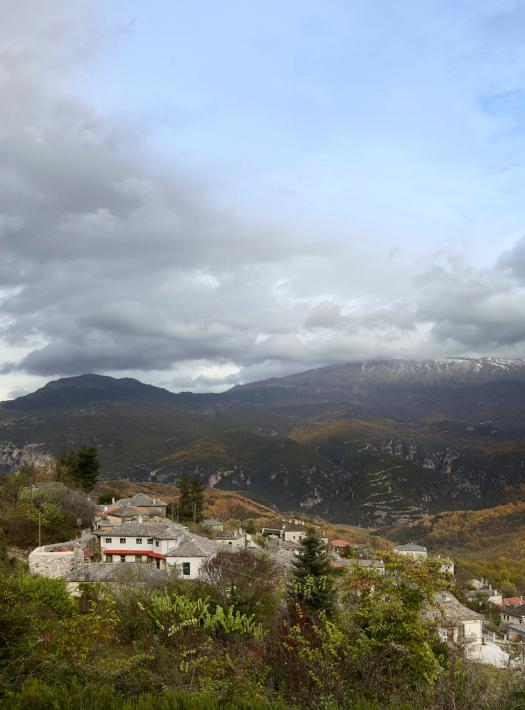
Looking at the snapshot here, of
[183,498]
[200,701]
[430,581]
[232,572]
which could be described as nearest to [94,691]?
[200,701]

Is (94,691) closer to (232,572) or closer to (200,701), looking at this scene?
(200,701)

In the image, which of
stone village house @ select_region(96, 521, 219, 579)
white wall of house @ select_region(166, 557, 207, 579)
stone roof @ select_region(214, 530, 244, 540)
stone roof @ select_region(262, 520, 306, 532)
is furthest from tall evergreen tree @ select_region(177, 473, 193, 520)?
white wall of house @ select_region(166, 557, 207, 579)

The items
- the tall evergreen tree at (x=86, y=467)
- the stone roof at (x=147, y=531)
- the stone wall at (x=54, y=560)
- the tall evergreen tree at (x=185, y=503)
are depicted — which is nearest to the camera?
the stone wall at (x=54, y=560)

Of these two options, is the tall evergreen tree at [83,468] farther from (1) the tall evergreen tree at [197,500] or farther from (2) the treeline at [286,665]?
(2) the treeline at [286,665]

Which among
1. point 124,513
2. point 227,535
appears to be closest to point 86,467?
point 124,513

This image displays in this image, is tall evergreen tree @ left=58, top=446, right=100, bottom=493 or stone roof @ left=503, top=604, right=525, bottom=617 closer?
stone roof @ left=503, top=604, right=525, bottom=617

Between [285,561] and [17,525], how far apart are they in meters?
23.0

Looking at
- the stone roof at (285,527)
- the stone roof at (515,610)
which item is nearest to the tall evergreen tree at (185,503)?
the stone roof at (285,527)

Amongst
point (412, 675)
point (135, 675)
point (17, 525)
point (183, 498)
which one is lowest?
point (183, 498)

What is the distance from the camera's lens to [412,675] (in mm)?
11727

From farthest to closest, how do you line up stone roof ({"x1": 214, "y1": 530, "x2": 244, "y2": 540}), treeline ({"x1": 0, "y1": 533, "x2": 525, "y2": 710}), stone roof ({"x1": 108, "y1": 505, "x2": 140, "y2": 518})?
stone roof ({"x1": 214, "y1": 530, "x2": 244, "y2": 540}), stone roof ({"x1": 108, "y1": 505, "x2": 140, "y2": 518}), treeline ({"x1": 0, "y1": 533, "x2": 525, "y2": 710})

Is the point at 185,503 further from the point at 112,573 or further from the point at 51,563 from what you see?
the point at 112,573

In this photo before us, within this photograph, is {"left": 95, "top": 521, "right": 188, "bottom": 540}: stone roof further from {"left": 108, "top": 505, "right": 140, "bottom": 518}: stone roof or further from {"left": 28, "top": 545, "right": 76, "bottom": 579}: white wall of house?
{"left": 108, "top": 505, "right": 140, "bottom": 518}: stone roof

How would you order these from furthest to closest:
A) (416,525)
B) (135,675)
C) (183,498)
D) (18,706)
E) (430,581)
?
(416,525)
(183,498)
(430,581)
(135,675)
(18,706)
